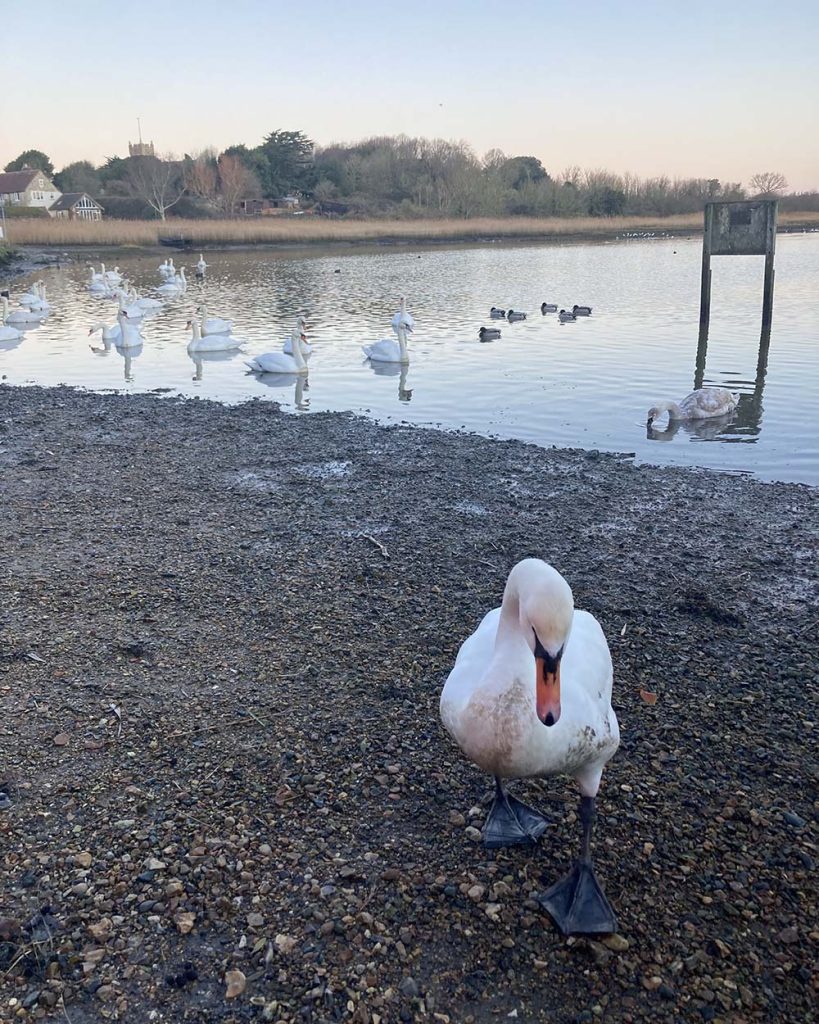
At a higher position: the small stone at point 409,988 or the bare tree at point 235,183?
the bare tree at point 235,183

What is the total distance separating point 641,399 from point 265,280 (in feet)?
87.4

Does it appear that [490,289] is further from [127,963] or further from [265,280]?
[127,963]

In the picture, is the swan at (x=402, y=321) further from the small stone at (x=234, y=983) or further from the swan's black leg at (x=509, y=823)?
the small stone at (x=234, y=983)

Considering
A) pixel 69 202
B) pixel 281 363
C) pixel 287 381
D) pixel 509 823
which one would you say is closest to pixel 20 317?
pixel 281 363

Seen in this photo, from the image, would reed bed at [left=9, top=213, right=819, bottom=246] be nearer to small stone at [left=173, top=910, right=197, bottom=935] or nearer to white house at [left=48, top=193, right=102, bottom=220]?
white house at [left=48, top=193, right=102, bottom=220]

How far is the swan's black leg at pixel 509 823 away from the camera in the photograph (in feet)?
11.6

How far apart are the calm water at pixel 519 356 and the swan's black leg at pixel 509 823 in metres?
7.07

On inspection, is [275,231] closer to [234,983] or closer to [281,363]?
[281,363]

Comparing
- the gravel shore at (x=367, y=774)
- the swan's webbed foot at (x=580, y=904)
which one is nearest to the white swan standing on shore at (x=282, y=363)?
the gravel shore at (x=367, y=774)

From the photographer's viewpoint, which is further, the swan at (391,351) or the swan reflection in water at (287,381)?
the swan at (391,351)

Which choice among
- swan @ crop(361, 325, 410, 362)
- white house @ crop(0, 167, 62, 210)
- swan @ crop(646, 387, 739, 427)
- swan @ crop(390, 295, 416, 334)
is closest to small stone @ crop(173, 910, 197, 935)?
swan @ crop(646, 387, 739, 427)

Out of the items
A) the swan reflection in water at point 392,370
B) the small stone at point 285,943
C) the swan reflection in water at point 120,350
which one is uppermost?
the swan reflection in water at point 120,350

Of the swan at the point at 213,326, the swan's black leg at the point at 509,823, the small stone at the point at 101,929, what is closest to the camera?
the small stone at the point at 101,929

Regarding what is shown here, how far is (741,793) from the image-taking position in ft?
12.6
